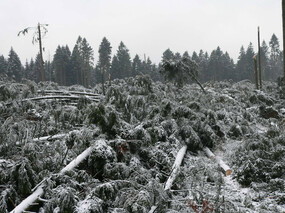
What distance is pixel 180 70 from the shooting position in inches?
384

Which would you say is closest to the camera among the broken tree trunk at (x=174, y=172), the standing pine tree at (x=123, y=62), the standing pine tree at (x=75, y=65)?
the broken tree trunk at (x=174, y=172)

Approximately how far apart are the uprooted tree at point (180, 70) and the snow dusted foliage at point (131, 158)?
237cm

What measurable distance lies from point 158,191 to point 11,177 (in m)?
1.81

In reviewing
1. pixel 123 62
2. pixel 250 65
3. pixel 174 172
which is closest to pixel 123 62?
pixel 123 62

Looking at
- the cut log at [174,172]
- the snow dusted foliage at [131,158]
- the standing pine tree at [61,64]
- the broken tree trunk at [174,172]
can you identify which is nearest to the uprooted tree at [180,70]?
the snow dusted foliage at [131,158]

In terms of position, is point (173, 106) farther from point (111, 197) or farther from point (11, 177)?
point (11, 177)

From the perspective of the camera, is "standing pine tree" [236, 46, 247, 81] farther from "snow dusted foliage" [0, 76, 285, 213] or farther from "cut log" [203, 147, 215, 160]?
"cut log" [203, 147, 215, 160]

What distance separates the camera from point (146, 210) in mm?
2629

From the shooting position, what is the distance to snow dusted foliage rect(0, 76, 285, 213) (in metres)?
2.80

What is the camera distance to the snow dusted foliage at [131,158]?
110 inches

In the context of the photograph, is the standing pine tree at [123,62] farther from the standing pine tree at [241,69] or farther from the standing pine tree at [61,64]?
the standing pine tree at [241,69]

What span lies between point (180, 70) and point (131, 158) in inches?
251

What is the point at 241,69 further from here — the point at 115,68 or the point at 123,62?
the point at 115,68

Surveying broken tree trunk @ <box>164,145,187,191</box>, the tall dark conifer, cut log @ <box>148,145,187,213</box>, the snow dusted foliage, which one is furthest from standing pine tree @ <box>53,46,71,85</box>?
broken tree trunk @ <box>164,145,187,191</box>
